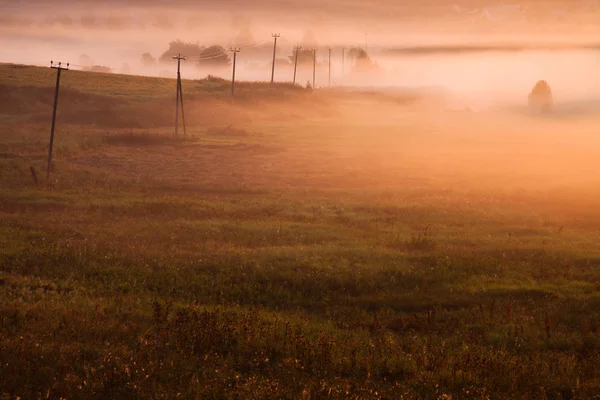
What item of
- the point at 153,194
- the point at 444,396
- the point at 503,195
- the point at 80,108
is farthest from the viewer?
the point at 80,108

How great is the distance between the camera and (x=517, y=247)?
23.1 metres

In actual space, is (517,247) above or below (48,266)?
above

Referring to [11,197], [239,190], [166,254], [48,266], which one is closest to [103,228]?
[166,254]

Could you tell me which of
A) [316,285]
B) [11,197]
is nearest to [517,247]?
[316,285]

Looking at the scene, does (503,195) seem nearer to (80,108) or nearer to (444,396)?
(444,396)

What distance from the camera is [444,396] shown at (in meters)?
7.74

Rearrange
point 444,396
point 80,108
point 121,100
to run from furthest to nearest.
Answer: point 121,100 < point 80,108 < point 444,396

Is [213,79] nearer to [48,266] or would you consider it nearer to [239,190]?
[239,190]

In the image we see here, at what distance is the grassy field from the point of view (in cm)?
927

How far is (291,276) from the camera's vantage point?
18.3m

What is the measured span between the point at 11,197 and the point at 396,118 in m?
105

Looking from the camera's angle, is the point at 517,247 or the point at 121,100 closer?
the point at 517,247

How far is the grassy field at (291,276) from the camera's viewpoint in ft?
30.4

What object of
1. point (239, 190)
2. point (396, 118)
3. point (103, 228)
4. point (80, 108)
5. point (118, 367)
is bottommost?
point (118, 367)
